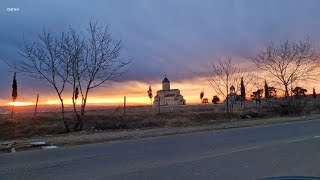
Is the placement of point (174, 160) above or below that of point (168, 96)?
below

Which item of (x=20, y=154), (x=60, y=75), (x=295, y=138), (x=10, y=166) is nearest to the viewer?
(x=10, y=166)

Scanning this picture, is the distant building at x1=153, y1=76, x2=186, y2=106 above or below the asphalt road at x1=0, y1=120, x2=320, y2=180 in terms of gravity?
above

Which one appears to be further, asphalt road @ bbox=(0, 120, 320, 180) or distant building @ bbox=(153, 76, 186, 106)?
distant building @ bbox=(153, 76, 186, 106)

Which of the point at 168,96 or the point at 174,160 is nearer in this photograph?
the point at 174,160

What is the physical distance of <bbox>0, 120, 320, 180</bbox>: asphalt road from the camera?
9484mm

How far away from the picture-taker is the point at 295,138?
16.5 meters

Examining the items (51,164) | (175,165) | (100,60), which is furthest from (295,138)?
(100,60)

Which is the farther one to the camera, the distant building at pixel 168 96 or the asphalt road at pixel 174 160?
the distant building at pixel 168 96

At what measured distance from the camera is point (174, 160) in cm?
1149

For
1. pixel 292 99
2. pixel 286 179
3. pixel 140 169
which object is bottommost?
pixel 140 169

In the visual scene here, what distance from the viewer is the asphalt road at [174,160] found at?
9484 millimetres

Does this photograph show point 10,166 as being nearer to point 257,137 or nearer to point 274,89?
point 257,137

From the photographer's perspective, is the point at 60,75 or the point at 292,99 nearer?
the point at 60,75

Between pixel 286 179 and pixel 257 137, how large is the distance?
14398 mm
